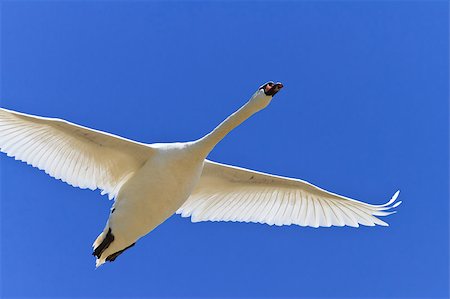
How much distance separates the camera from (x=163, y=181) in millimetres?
17656

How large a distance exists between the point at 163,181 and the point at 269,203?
3311 mm

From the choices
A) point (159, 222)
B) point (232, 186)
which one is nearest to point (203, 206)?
point (232, 186)

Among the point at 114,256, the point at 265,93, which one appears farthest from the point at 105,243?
the point at 265,93

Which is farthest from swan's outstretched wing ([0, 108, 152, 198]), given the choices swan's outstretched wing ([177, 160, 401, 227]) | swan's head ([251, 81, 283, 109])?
swan's head ([251, 81, 283, 109])

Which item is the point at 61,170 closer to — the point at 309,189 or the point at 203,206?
the point at 203,206

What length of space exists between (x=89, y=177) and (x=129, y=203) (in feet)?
4.26

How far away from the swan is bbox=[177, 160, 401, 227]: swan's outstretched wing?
2 cm

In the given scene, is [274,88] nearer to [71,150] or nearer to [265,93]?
[265,93]

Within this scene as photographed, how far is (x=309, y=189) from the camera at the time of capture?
65.1 feet

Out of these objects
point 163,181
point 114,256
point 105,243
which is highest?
point 163,181

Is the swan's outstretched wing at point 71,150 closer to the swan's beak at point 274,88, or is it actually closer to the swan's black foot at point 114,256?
the swan's black foot at point 114,256

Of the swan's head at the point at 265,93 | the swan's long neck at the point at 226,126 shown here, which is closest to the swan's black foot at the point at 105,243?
the swan's long neck at the point at 226,126

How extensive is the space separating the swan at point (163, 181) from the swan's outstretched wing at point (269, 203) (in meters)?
0.02

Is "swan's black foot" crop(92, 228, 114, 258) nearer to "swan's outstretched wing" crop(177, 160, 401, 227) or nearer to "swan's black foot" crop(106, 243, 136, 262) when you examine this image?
"swan's black foot" crop(106, 243, 136, 262)
